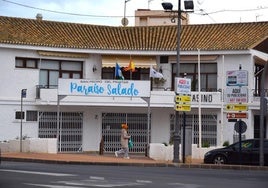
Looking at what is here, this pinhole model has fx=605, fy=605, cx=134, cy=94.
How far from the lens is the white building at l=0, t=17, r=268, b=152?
124 ft

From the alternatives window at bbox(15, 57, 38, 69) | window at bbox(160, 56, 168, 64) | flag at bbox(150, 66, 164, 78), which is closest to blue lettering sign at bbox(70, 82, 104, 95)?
flag at bbox(150, 66, 164, 78)

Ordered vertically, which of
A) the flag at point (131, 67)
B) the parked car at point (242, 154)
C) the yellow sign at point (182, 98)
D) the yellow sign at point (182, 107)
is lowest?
the parked car at point (242, 154)

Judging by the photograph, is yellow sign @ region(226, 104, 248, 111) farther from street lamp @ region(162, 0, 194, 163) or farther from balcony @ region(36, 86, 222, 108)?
balcony @ region(36, 86, 222, 108)

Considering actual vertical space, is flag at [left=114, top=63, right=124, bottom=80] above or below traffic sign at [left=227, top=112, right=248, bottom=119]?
above

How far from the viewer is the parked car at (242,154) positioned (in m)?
27.4

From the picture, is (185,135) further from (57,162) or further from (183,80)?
(57,162)

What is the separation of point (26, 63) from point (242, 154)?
16989 millimetres

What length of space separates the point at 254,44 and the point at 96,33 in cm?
1109

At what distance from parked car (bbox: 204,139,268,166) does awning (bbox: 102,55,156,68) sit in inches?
519

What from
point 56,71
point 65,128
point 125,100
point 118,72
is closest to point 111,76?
point 118,72

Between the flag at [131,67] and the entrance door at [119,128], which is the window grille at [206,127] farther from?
the flag at [131,67]

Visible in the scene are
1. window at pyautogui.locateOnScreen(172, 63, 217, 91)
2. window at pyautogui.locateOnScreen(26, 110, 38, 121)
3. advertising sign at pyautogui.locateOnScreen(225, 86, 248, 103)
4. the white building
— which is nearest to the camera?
advertising sign at pyautogui.locateOnScreen(225, 86, 248, 103)

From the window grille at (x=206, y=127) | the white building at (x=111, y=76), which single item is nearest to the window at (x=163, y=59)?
the white building at (x=111, y=76)

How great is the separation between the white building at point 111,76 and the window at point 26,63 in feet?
0.21
